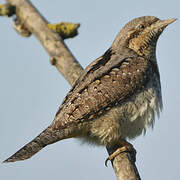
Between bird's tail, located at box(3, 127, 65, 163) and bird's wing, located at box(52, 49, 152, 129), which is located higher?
bird's wing, located at box(52, 49, 152, 129)

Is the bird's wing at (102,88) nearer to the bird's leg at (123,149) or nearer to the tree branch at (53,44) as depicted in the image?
the tree branch at (53,44)

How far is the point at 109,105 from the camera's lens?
4.74m

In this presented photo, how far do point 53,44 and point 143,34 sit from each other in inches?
44.3

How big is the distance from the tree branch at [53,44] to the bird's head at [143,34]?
79 centimetres

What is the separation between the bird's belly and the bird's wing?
0.08 meters

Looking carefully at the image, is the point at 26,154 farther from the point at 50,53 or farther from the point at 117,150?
the point at 50,53

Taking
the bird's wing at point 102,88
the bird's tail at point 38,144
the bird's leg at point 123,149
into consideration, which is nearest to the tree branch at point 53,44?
the bird's leg at point 123,149

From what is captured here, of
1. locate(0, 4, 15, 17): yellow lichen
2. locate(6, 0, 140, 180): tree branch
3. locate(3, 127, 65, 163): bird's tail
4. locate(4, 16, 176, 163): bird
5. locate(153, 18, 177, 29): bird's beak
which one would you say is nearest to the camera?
locate(3, 127, 65, 163): bird's tail

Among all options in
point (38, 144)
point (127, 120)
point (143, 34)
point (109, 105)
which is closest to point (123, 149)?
point (127, 120)

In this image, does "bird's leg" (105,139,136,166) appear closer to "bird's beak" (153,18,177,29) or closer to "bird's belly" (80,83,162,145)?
"bird's belly" (80,83,162,145)

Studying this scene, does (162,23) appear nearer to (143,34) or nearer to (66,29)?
(143,34)

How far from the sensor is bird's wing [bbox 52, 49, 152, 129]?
4.65 metres

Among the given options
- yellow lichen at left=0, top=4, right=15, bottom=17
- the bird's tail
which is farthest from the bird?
yellow lichen at left=0, top=4, right=15, bottom=17

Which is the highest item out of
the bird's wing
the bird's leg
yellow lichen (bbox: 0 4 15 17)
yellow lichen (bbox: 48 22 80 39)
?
yellow lichen (bbox: 0 4 15 17)
